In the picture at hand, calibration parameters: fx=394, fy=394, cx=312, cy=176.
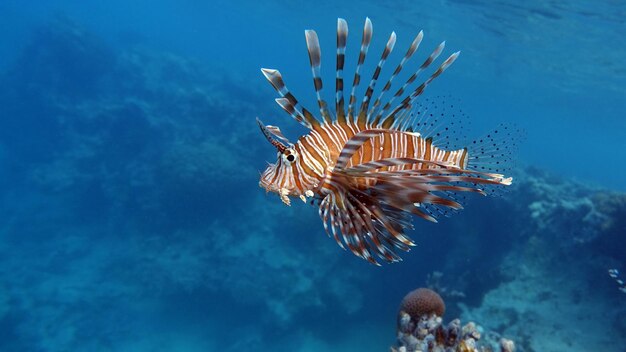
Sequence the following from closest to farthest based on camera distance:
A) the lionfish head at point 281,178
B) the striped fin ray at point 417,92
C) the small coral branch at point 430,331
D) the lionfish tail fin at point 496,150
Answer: the lionfish head at point 281,178
the striped fin ray at point 417,92
the lionfish tail fin at point 496,150
the small coral branch at point 430,331

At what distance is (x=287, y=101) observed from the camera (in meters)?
2.22

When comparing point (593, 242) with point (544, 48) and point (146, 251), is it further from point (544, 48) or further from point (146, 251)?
point (544, 48)

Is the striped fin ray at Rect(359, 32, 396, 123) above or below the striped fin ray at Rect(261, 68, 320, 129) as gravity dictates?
above

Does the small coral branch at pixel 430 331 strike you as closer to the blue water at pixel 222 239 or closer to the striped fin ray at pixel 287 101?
the striped fin ray at pixel 287 101

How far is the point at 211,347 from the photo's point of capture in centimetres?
1187

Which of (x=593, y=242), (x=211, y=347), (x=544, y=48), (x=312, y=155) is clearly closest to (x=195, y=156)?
(x=211, y=347)

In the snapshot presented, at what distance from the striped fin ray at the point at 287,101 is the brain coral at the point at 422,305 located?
2.75 metres

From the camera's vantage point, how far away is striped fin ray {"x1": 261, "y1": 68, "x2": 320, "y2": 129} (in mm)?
2152

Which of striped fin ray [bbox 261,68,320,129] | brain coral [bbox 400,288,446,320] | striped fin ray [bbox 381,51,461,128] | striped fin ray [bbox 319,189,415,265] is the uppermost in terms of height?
striped fin ray [bbox 381,51,461,128]

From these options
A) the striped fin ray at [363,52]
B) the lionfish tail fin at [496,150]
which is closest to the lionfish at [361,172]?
the striped fin ray at [363,52]

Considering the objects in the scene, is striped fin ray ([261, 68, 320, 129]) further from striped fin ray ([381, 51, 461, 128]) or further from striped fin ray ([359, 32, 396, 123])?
striped fin ray ([381, 51, 461, 128])

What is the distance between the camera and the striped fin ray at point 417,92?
230cm

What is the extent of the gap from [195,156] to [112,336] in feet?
24.0

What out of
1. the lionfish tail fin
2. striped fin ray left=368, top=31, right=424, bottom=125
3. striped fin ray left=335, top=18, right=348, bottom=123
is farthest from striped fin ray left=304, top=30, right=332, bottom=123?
the lionfish tail fin
